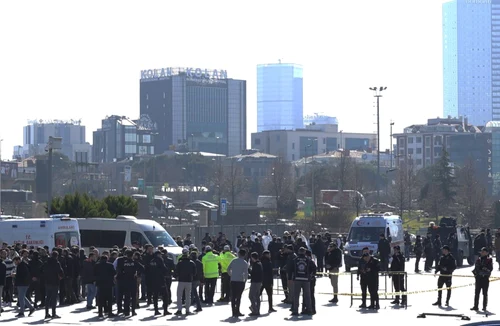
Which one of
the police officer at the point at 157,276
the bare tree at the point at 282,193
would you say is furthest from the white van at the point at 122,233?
the bare tree at the point at 282,193

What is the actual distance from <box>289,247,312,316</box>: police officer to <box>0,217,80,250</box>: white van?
341 inches

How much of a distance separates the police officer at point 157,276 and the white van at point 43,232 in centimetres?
620

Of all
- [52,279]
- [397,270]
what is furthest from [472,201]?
[52,279]

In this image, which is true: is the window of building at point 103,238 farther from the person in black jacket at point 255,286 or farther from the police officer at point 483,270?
the police officer at point 483,270

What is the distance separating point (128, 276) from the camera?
26.2 metres

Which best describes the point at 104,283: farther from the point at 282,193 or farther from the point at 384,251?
the point at 282,193

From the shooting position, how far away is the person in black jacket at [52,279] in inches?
1020

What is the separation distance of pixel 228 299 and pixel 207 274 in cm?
179

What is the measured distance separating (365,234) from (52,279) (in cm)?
1924

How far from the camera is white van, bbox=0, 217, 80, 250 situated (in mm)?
32375

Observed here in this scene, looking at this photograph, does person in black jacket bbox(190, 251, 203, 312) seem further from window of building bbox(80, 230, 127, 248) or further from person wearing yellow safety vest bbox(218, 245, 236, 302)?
window of building bbox(80, 230, 127, 248)

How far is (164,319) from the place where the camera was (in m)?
25.7

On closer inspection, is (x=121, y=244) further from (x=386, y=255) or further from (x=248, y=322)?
(x=248, y=322)

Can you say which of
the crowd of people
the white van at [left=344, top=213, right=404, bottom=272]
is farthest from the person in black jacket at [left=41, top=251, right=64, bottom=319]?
the white van at [left=344, top=213, right=404, bottom=272]
